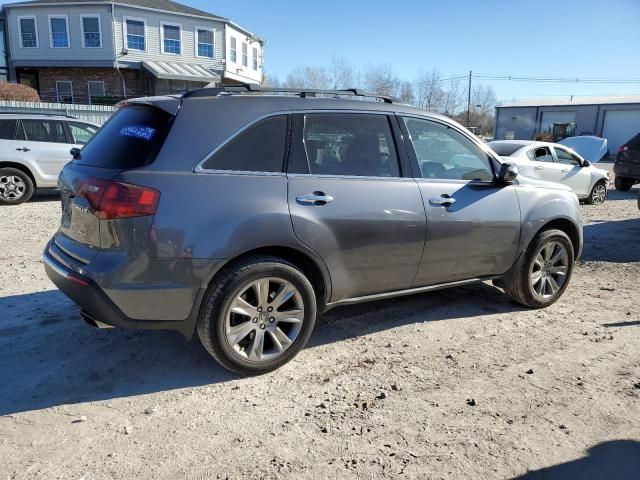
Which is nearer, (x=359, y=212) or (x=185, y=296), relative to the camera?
(x=185, y=296)

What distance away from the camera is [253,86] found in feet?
12.6

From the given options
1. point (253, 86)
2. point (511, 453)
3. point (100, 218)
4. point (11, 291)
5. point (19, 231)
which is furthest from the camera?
point (19, 231)

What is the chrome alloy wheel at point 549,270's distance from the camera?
4938mm

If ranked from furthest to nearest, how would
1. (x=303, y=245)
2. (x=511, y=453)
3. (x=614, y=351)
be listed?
(x=614, y=351), (x=303, y=245), (x=511, y=453)

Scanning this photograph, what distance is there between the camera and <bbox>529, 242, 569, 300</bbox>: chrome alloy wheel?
494 centimetres

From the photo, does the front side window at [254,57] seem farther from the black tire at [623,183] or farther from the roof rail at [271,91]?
the roof rail at [271,91]

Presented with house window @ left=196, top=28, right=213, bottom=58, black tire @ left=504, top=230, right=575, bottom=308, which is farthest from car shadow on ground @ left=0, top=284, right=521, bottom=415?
house window @ left=196, top=28, right=213, bottom=58

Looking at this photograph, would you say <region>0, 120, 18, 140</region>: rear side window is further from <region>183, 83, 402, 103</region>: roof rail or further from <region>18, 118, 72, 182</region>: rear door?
<region>183, 83, 402, 103</region>: roof rail

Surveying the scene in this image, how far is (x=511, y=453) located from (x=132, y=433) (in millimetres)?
2109

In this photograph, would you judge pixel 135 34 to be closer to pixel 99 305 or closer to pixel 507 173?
pixel 507 173

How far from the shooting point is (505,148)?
11383 mm

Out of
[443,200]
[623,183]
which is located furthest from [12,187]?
[623,183]

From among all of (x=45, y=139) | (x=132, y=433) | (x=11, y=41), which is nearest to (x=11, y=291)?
(x=132, y=433)

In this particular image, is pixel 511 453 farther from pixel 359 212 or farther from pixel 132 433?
pixel 132 433
